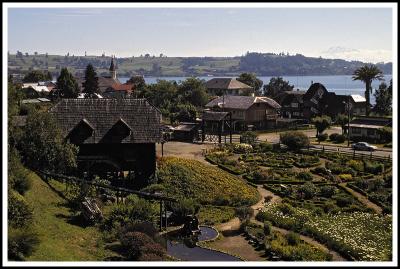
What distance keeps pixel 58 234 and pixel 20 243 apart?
4.77 m

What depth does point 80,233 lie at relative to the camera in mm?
24688

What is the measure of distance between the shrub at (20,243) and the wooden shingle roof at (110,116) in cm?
1937

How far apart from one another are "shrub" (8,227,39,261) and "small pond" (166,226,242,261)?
7517 mm

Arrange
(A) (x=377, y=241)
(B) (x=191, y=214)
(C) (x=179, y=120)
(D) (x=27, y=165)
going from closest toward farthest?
(A) (x=377, y=241) → (B) (x=191, y=214) → (D) (x=27, y=165) → (C) (x=179, y=120)

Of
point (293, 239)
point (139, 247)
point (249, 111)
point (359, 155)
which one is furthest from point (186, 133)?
point (139, 247)

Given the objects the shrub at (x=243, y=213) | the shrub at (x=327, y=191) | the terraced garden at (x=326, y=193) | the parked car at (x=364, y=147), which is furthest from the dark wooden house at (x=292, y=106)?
the shrub at (x=243, y=213)

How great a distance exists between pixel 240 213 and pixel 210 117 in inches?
1311

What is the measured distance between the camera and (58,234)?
23.6m

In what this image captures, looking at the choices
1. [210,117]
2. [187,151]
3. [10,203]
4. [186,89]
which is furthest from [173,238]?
[186,89]

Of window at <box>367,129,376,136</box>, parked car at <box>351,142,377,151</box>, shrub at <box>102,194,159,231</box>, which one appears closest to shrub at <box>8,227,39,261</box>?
shrub at <box>102,194,159,231</box>

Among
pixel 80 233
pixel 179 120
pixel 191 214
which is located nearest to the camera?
pixel 80 233

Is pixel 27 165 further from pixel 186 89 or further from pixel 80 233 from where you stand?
pixel 186 89

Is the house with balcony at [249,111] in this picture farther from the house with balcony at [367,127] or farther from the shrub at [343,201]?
the shrub at [343,201]

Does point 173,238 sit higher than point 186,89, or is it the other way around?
point 186,89
